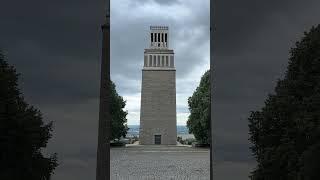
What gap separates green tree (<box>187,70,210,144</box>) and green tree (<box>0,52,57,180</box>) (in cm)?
3007

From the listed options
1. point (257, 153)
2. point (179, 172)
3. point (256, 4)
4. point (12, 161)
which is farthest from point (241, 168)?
point (179, 172)

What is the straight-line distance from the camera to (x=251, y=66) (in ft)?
43.5

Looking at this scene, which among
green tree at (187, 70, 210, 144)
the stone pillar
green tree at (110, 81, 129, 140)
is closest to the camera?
the stone pillar

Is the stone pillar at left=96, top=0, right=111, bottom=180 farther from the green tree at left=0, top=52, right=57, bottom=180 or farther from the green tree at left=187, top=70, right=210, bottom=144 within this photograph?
the green tree at left=187, top=70, right=210, bottom=144

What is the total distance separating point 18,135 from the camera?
37.5ft

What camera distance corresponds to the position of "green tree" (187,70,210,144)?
140 feet

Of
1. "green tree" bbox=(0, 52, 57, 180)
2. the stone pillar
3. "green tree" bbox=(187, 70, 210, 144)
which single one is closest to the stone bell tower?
"green tree" bbox=(187, 70, 210, 144)

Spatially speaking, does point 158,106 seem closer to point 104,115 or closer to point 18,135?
point 104,115

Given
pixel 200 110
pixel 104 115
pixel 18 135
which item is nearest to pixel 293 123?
pixel 104 115

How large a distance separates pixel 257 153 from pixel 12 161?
18.9 feet

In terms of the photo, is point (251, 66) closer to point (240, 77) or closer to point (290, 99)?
point (240, 77)

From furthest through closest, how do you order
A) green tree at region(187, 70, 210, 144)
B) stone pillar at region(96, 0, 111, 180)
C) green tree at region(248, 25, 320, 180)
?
green tree at region(187, 70, 210, 144), stone pillar at region(96, 0, 111, 180), green tree at region(248, 25, 320, 180)

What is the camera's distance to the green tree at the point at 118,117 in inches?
1663

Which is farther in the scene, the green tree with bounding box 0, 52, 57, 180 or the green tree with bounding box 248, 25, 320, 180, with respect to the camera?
the green tree with bounding box 0, 52, 57, 180
